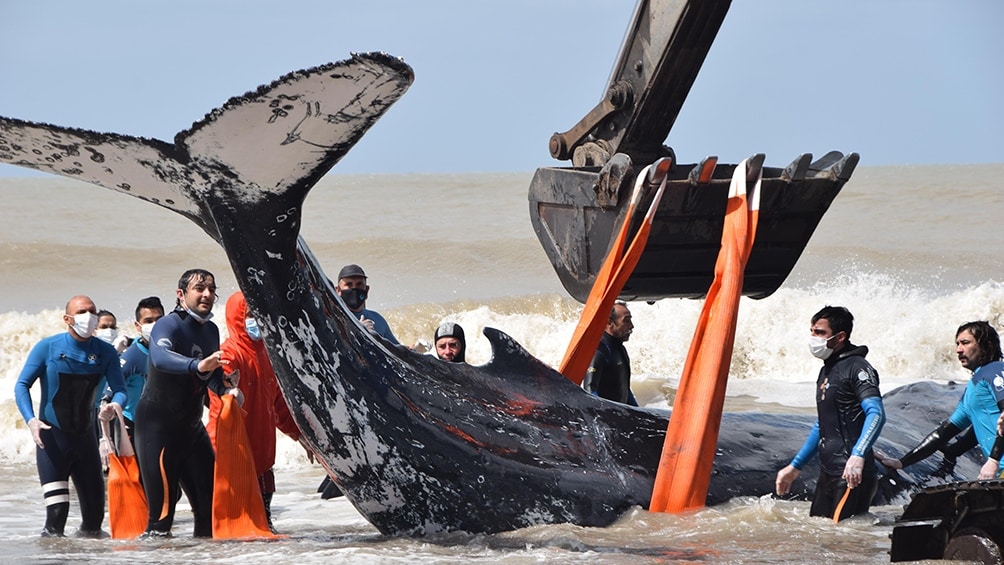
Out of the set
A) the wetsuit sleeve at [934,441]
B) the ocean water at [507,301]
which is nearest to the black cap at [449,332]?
the ocean water at [507,301]

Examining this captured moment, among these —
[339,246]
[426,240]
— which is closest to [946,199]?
[426,240]

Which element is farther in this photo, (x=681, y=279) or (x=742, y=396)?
(x=742, y=396)

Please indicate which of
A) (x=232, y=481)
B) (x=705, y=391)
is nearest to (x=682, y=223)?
(x=705, y=391)

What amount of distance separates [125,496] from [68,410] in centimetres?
68

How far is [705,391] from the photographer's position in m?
8.34

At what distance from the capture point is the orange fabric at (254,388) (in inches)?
323

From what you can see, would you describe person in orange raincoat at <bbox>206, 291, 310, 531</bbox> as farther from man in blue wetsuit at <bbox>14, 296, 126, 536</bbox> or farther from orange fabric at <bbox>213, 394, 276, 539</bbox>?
man in blue wetsuit at <bbox>14, 296, 126, 536</bbox>

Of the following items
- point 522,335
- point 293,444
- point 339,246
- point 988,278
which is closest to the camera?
point 293,444

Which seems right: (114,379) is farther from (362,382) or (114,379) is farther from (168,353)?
(362,382)

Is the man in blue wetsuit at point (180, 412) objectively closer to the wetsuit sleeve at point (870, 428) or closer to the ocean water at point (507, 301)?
the ocean water at point (507, 301)

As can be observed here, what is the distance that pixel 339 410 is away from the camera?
24.8ft

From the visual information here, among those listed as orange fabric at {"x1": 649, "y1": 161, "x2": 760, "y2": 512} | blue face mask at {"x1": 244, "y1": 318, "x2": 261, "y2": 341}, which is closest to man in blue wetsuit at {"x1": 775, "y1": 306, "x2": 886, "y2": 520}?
orange fabric at {"x1": 649, "y1": 161, "x2": 760, "y2": 512}

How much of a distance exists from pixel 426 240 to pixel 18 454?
88.4 ft

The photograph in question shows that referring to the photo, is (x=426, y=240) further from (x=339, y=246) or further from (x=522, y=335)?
(x=522, y=335)
